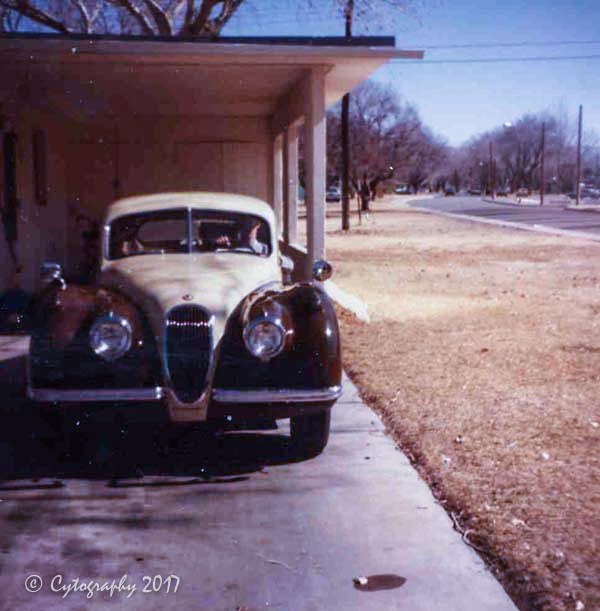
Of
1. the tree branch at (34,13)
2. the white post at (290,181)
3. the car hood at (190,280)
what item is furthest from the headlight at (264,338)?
the tree branch at (34,13)

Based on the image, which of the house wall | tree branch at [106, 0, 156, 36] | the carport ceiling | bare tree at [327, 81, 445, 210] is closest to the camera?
the carport ceiling

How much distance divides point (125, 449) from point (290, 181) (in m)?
9.23

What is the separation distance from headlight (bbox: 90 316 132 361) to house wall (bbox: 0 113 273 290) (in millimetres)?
9613

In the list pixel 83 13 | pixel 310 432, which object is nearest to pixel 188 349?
pixel 310 432

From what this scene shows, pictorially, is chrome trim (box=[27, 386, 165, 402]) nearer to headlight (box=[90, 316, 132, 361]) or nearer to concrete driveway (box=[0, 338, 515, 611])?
headlight (box=[90, 316, 132, 361])

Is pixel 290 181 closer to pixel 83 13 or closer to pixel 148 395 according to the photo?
pixel 148 395

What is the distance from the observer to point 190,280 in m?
5.59

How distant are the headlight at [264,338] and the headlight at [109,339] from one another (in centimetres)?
73

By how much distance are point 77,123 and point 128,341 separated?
11.0m

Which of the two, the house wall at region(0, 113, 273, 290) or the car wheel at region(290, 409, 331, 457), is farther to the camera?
the house wall at region(0, 113, 273, 290)

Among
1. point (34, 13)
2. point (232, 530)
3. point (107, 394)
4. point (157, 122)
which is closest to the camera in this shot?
point (232, 530)

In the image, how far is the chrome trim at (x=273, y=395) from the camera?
16.7ft

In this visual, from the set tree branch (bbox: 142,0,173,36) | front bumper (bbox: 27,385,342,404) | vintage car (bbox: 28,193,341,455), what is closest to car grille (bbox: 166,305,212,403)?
vintage car (bbox: 28,193,341,455)

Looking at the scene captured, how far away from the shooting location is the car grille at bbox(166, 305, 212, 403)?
513 centimetres
